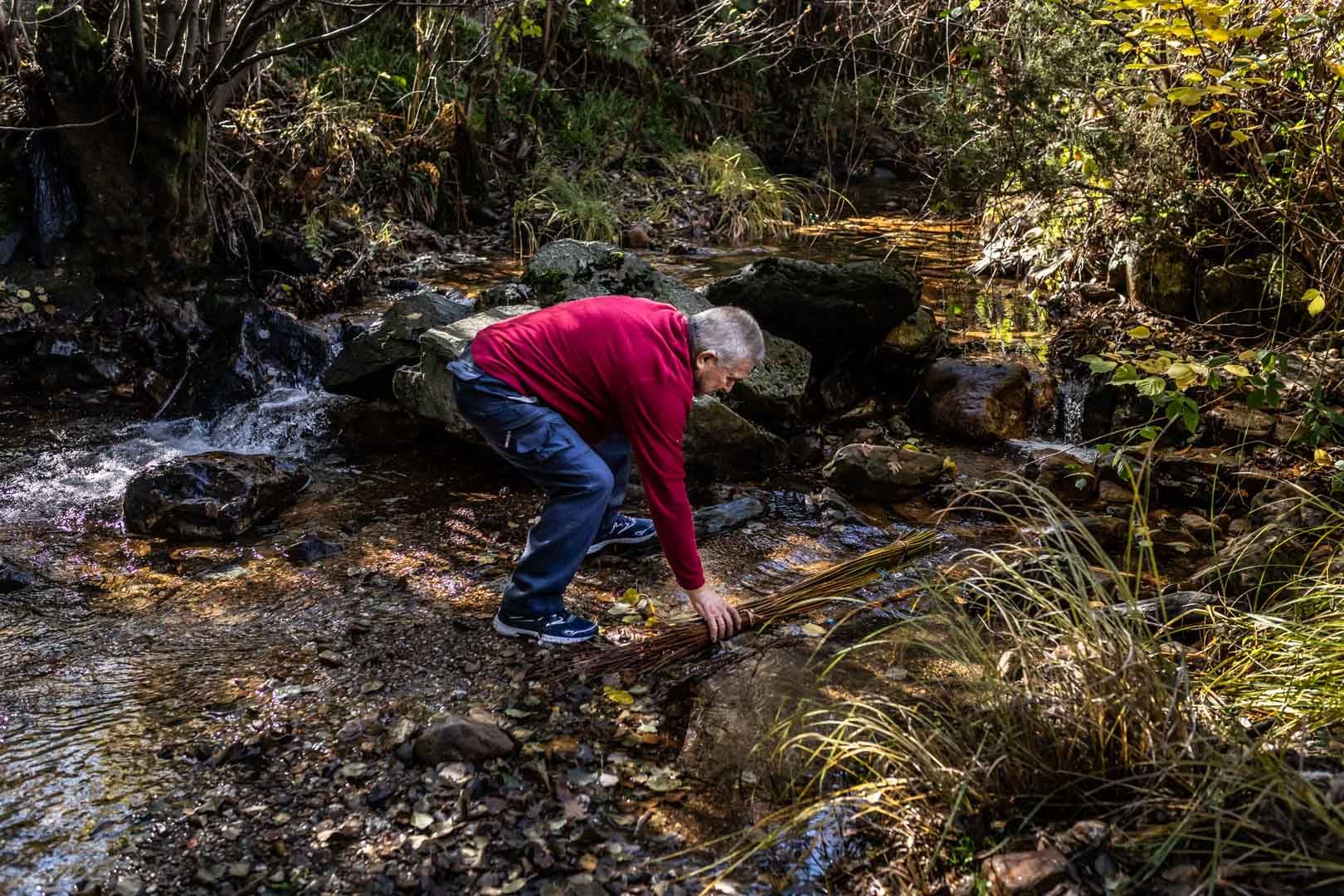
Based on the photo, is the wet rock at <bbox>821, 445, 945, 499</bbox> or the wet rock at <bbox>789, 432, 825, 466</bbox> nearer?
the wet rock at <bbox>821, 445, 945, 499</bbox>

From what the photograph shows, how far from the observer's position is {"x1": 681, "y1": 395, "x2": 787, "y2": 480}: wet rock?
5.35 m

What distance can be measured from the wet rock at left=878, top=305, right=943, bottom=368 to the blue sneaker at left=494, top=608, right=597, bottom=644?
11.5ft

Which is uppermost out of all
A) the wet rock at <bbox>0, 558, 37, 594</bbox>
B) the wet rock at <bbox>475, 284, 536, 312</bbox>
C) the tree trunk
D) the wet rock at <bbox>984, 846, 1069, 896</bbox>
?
the tree trunk

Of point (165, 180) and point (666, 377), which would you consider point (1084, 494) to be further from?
point (165, 180)

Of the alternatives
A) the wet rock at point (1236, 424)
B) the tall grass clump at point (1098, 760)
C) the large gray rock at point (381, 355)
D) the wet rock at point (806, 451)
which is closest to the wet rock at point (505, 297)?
the large gray rock at point (381, 355)

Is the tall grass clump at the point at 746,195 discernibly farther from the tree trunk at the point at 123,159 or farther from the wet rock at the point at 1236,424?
the wet rock at the point at 1236,424

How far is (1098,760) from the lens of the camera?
233 centimetres

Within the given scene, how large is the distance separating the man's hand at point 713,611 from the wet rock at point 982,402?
3063mm

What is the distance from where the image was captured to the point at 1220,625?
2957mm

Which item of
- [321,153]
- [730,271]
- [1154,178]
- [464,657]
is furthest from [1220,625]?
[321,153]

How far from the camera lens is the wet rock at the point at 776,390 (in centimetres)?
582

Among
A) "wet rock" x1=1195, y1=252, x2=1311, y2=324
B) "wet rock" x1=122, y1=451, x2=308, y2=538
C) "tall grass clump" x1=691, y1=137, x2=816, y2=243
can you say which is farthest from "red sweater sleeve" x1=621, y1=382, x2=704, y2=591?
"tall grass clump" x1=691, y1=137, x2=816, y2=243

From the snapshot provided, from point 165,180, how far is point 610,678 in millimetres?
5464

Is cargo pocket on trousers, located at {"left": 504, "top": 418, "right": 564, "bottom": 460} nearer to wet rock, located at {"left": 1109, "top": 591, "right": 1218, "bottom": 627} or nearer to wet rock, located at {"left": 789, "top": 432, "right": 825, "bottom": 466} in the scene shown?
wet rock, located at {"left": 1109, "top": 591, "right": 1218, "bottom": 627}
